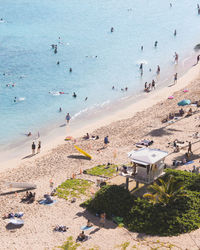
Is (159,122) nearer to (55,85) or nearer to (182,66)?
(55,85)

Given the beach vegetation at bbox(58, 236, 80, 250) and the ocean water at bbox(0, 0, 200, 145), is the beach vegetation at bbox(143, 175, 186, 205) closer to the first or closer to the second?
the beach vegetation at bbox(58, 236, 80, 250)

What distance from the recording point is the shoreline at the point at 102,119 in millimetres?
37531

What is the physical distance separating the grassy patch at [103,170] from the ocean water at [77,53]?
13842 millimetres

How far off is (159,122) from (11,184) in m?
18.2

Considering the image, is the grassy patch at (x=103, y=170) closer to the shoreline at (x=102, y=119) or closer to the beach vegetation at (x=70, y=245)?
the shoreline at (x=102, y=119)

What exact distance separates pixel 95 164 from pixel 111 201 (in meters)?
7.80

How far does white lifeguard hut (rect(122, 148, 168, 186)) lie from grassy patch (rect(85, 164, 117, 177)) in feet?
13.5

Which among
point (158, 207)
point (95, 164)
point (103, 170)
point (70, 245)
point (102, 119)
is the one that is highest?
point (158, 207)

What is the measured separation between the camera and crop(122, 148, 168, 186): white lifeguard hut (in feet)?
81.6

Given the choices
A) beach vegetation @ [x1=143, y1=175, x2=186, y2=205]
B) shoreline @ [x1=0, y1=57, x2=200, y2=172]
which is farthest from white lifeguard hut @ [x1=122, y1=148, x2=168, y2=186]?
shoreline @ [x1=0, y1=57, x2=200, y2=172]

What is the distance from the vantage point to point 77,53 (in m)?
72.1

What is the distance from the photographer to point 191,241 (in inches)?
837

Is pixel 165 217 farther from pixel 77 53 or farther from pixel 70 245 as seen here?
pixel 77 53

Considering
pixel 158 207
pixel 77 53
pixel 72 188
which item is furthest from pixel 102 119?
pixel 77 53
